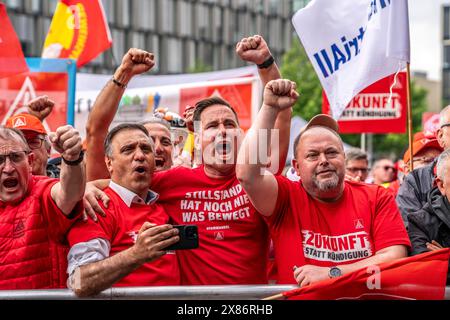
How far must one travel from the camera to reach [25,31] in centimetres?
4288

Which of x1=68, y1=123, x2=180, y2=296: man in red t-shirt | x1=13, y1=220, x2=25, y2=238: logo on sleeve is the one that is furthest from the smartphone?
x1=13, y1=220, x2=25, y2=238: logo on sleeve

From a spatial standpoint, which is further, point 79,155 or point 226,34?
point 226,34

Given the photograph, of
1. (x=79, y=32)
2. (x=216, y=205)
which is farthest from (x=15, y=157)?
(x=79, y=32)

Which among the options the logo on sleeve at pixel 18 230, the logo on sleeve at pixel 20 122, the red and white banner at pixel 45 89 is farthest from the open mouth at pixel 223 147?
the red and white banner at pixel 45 89

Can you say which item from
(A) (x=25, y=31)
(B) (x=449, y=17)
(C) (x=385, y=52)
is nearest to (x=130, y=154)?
(C) (x=385, y=52)

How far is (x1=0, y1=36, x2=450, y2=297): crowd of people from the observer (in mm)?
3730

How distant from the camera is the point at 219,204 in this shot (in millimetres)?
4172

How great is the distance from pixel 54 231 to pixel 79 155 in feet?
1.57

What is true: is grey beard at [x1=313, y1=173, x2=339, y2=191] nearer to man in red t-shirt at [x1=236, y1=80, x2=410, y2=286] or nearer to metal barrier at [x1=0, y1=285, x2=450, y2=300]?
man in red t-shirt at [x1=236, y1=80, x2=410, y2=286]

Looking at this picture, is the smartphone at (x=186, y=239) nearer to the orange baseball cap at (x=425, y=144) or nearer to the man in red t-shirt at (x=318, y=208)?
the man in red t-shirt at (x=318, y=208)

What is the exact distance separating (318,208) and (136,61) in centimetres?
120
